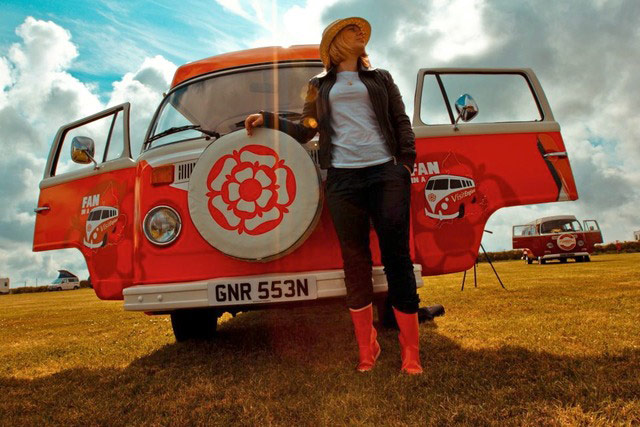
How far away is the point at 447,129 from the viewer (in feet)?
11.4

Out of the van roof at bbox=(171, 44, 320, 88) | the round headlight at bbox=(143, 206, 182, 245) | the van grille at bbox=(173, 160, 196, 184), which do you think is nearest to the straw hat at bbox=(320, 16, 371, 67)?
the van roof at bbox=(171, 44, 320, 88)

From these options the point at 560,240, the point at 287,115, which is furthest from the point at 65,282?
the point at 287,115

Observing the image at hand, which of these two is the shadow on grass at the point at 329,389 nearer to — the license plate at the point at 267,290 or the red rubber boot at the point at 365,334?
the red rubber boot at the point at 365,334

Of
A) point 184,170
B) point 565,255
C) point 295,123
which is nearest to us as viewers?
point 295,123

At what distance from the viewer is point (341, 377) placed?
2572 mm

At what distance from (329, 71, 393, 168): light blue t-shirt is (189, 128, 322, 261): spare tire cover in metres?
0.21

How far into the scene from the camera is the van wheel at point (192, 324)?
13.2 ft

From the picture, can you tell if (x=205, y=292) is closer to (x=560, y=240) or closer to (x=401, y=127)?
(x=401, y=127)

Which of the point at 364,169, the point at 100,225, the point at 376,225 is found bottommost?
the point at 376,225

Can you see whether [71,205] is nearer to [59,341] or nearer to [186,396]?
[59,341]

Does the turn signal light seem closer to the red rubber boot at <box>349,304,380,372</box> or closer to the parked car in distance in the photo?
the red rubber boot at <box>349,304,380,372</box>

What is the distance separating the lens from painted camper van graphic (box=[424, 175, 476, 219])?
334 cm

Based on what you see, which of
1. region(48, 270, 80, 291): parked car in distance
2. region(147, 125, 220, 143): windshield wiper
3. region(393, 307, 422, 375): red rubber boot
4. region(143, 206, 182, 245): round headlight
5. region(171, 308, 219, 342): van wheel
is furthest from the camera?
region(48, 270, 80, 291): parked car in distance

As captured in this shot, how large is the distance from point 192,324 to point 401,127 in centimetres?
266
